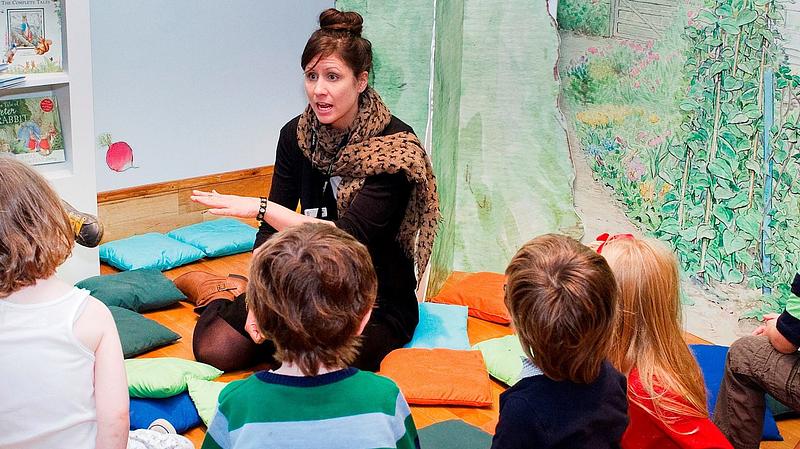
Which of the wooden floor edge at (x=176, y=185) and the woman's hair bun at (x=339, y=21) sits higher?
the woman's hair bun at (x=339, y=21)

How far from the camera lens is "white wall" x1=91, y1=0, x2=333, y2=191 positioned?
167 inches

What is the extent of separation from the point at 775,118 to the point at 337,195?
57.4 inches

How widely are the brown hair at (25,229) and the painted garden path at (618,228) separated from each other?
2.32m

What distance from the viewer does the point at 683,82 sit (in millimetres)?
3445

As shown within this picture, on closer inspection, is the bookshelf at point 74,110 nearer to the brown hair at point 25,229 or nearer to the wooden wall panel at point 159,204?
the wooden wall panel at point 159,204

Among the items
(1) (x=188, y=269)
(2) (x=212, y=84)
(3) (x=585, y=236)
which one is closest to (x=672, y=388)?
(3) (x=585, y=236)

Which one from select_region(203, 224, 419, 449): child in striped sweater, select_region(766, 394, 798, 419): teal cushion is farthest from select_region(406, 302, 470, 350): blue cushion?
select_region(203, 224, 419, 449): child in striped sweater

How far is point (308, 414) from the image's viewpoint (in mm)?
1563

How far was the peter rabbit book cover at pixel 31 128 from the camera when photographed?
3570 millimetres

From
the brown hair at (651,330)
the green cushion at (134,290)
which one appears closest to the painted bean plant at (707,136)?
the brown hair at (651,330)

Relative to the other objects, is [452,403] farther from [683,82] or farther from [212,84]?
[212,84]

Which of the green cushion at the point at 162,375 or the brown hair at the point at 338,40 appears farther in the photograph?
the brown hair at the point at 338,40

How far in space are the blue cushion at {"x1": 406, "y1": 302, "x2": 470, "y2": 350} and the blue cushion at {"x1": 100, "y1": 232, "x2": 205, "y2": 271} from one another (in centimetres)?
113

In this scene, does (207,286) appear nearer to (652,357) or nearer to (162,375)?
(162,375)
